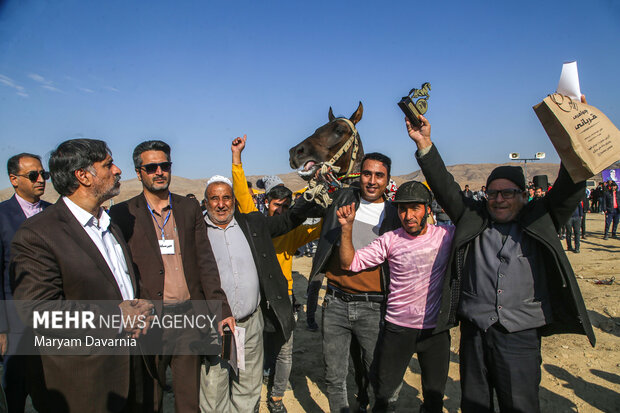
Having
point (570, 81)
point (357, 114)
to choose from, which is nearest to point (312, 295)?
point (357, 114)

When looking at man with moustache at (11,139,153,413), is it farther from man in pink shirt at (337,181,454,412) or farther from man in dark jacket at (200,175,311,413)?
man in pink shirt at (337,181,454,412)

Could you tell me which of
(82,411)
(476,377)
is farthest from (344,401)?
(82,411)

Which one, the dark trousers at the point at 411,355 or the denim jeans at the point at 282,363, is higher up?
the dark trousers at the point at 411,355

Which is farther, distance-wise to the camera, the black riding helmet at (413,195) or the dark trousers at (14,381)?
the dark trousers at (14,381)

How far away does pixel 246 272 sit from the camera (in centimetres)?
318

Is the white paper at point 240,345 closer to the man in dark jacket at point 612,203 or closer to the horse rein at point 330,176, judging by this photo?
the horse rein at point 330,176

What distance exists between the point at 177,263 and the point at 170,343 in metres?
0.64

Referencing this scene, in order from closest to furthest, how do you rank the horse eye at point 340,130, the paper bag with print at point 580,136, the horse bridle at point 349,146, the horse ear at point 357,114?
the paper bag with print at point 580,136 → the horse bridle at point 349,146 → the horse eye at point 340,130 → the horse ear at point 357,114

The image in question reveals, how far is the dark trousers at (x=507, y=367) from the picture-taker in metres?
2.37

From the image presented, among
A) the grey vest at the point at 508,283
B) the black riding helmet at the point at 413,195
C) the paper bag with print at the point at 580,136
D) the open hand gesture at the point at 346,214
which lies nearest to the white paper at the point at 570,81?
the paper bag with print at the point at 580,136

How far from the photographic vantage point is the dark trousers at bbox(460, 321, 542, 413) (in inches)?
93.2

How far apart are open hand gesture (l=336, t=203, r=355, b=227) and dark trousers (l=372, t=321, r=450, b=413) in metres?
0.86

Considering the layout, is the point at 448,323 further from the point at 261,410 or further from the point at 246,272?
the point at 261,410

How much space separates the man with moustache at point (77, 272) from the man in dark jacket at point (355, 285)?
1.50 metres
